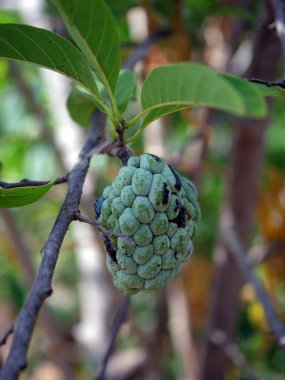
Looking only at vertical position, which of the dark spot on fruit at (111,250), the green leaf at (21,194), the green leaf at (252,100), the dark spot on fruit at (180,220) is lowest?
the dark spot on fruit at (111,250)

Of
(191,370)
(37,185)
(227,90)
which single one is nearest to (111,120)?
(37,185)

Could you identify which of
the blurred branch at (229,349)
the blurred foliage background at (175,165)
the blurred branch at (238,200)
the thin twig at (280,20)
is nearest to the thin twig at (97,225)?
the thin twig at (280,20)

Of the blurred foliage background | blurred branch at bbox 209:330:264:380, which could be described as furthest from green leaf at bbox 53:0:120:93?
blurred branch at bbox 209:330:264:380

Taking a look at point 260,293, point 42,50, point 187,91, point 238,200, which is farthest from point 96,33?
point 238,200

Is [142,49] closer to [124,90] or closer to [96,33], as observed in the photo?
[124,90]

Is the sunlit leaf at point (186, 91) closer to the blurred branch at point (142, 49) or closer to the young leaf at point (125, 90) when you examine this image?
the young leaf at point (125, 90)

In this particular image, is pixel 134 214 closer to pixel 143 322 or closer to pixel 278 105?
pixel 278 105
